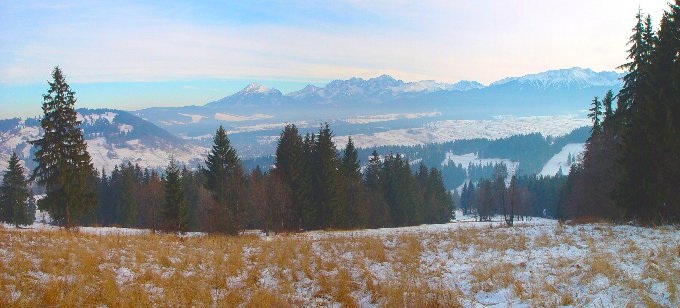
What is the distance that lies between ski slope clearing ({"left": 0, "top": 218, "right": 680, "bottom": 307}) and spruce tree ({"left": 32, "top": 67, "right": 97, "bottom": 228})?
A: 21103 millimetres

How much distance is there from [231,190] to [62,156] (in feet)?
52.8

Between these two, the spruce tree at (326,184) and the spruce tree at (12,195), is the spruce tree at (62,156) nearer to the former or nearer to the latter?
the spruce tree at (326,184)

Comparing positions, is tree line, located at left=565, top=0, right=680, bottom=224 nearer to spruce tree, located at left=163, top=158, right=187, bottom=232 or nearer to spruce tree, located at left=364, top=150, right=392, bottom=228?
spruce tree, located at left=163, top=158, right=187, bottom=232

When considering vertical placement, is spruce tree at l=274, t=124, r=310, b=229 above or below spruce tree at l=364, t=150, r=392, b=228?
above

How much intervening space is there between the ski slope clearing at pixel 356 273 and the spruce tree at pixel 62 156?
69.2 ft

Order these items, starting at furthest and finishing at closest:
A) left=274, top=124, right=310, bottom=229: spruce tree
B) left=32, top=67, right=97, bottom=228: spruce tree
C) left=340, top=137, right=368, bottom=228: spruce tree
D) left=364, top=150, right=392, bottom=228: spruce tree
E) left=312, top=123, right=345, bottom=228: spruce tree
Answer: left=364, top=150, right=392, bottom=228: spruce tree → left=340, top=137, right=368, bottom=228: spruce tree → left=312, top=123, right=345, bottom=228: spruce tree → left=274, top=124, right=310, bottom=229: spruce tree → left=32, top=67, right=97, bottom=228: spruce tree

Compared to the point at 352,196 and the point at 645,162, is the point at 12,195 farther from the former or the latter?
the point at 645,162

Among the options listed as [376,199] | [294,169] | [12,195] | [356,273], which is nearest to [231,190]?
[294,169]

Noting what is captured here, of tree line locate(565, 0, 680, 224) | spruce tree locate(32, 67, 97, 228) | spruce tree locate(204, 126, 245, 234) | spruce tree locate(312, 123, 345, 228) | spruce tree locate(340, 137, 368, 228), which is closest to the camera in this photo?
tree line locate(565, 0, 680, 224)

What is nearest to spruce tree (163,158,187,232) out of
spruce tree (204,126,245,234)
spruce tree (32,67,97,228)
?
spruce tree (204,126,245,234)

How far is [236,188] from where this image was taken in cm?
4284

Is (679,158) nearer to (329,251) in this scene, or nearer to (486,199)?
(329,251)

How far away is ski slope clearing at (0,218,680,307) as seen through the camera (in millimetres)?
7875

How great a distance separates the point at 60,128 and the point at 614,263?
3721 centimetres
